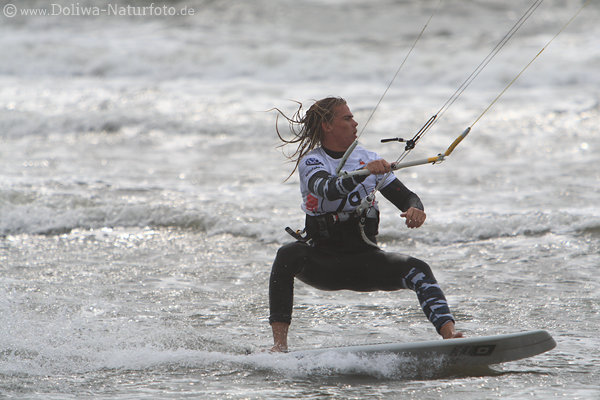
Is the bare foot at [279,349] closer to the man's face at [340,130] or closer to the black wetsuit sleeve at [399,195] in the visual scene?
the black wetsuit sleeve at [399,195]

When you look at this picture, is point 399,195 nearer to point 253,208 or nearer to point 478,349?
point 478,349

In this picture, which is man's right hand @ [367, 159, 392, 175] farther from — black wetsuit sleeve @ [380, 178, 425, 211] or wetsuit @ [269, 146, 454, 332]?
black wetsuit sleeve @ [380, 178, 425, 211]

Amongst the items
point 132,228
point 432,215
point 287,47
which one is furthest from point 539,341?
point 287,47

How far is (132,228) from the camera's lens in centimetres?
720

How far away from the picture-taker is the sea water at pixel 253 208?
11.9ft

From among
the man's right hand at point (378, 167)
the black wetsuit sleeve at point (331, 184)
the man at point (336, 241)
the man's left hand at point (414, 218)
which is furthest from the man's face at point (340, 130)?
the man's left hand at point (414, 218)

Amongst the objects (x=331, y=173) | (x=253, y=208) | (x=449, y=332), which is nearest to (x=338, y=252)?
(x=331, y=173)

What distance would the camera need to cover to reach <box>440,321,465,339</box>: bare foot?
3457 mm

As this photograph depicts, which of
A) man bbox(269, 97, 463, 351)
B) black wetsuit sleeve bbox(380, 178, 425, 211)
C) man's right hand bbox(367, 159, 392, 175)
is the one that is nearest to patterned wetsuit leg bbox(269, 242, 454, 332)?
man bbox(269, 97, 463, 351)

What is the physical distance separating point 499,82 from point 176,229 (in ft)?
33.0

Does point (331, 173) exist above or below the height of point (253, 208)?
below

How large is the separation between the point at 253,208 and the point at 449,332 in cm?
451

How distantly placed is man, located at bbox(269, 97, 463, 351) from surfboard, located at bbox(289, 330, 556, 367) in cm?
27

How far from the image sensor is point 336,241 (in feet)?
12.3
